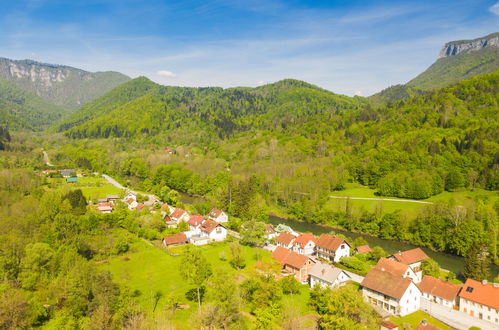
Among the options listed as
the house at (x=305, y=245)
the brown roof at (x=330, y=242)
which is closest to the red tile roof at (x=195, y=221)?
the house at (x=305, y=245)

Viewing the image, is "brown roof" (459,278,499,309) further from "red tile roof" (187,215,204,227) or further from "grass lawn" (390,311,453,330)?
"red tile roof" (187,215,204,227)

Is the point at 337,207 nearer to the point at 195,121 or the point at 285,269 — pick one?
the point at 285,269

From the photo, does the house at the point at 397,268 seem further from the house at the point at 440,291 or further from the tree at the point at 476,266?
the tree at the point at 476,266

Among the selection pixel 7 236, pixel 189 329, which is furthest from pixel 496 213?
pixel 7 236

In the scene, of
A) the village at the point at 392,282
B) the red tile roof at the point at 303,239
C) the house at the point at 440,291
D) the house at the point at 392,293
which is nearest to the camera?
the village at the point at 392,282

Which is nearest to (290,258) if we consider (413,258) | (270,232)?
(270,232)

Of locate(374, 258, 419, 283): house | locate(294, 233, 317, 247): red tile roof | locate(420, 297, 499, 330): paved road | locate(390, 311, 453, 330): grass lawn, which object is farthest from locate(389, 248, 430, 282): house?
locate(294, 233, 317, 247): red tile roof

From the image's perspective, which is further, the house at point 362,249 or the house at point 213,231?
the house at point 213,231

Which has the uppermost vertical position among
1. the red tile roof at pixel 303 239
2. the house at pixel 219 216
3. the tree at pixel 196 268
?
the tree at pixel 196 268
